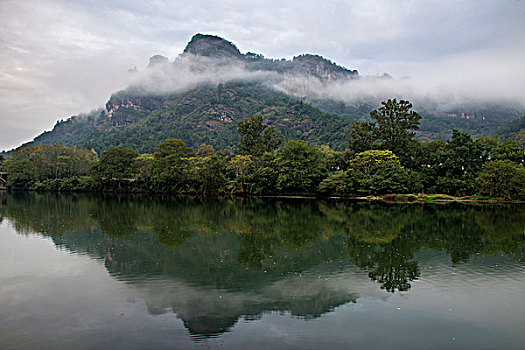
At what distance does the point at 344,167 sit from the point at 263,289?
50.4 metres

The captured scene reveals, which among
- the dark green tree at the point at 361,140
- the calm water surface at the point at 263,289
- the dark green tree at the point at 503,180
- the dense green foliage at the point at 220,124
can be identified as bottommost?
the calm water surface at the point at 263,289

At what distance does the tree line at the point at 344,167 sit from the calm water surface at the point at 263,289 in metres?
28.4

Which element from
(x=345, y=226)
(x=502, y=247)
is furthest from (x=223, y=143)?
(x=502, y=247)

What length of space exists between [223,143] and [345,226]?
108 m

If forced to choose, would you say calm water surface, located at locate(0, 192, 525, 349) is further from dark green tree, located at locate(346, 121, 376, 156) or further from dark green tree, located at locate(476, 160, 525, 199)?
dark green tree, located at locate(346, 121, 376, 156)

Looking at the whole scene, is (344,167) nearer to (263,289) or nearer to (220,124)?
(263,289)

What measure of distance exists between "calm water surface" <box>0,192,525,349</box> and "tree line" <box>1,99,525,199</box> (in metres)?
28.4

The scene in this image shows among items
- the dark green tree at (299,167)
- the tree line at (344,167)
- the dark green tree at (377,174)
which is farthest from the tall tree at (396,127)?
the dark green tree at (299,167)

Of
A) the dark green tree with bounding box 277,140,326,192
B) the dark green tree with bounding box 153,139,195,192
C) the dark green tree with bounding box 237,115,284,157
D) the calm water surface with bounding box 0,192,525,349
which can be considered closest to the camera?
the calm water surface with bounding box 0,192,525,349

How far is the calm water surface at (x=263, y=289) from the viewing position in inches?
372

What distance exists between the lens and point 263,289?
1284cm

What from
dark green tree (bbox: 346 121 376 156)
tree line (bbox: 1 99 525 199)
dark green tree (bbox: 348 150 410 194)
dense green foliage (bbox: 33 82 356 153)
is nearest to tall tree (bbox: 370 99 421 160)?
tree line (bbox: 1 99 525 199)

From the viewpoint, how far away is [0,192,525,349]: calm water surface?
9.45 m

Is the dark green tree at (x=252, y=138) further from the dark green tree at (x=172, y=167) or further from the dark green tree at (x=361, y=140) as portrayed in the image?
the dark green tree at (x=361, y=140)
